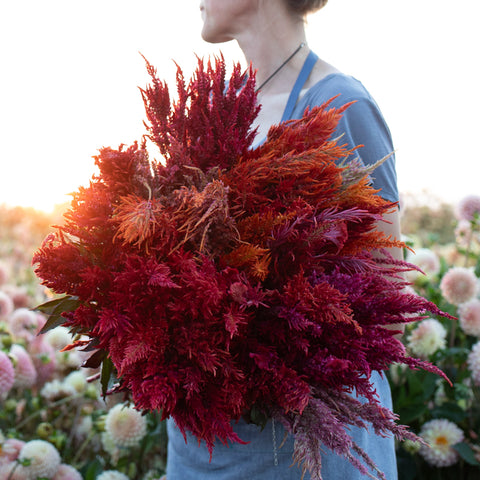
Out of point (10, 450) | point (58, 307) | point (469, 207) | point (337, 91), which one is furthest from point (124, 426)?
point (469, 207)

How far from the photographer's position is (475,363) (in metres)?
1.76

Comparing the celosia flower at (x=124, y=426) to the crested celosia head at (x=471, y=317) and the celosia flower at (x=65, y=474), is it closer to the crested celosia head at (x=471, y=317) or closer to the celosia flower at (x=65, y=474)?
the celosia flower at (x=65, y=474)

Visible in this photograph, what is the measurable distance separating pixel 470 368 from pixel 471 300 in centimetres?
29

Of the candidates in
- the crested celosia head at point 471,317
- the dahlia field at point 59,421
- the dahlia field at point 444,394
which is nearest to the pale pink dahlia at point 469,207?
the dahlia field at point 444,394

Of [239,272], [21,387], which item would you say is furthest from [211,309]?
[21,387]

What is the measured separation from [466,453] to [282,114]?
1422mm

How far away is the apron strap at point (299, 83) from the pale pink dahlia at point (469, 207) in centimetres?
127

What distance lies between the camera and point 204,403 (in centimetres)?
58

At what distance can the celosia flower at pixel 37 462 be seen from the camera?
53.6 inches

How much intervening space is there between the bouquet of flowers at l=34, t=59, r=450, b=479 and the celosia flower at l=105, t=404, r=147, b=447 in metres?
0.93

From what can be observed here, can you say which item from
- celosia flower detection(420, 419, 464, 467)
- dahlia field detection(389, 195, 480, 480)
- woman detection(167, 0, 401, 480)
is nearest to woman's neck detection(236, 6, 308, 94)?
woman detection(167, 0, 401, 480)

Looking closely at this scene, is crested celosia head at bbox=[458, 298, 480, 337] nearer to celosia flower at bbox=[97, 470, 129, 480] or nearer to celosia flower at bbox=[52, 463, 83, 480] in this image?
celosia flower at bbox=[97, 470, 129, 480]

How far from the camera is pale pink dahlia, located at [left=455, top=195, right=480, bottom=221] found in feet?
6.87

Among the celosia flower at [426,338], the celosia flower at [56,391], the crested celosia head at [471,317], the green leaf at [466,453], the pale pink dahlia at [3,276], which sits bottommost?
the green leaf at [466,453]
